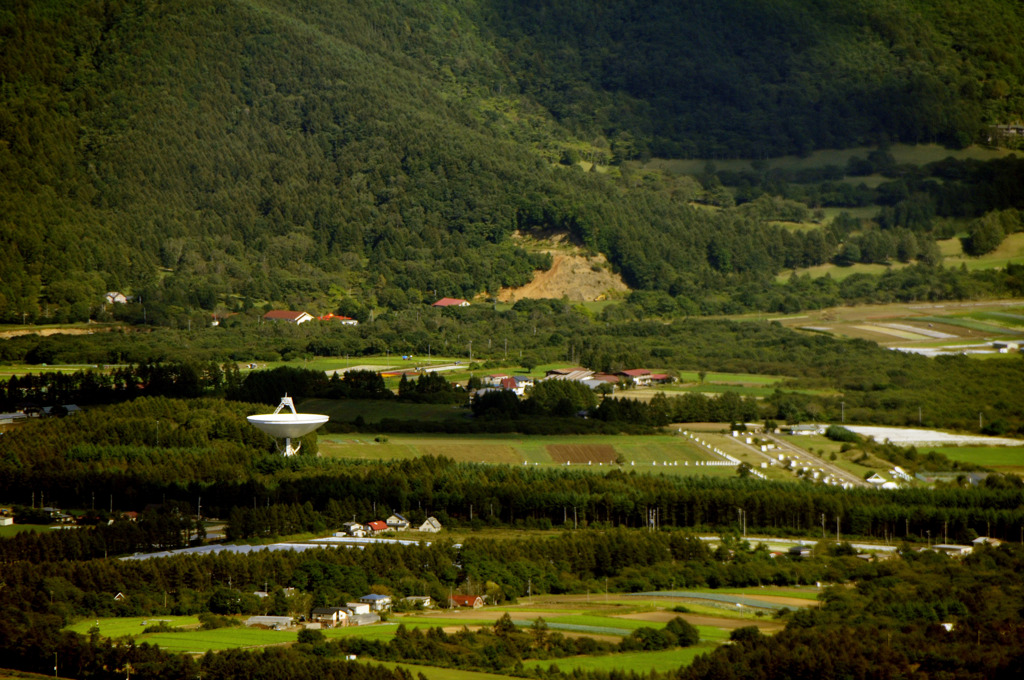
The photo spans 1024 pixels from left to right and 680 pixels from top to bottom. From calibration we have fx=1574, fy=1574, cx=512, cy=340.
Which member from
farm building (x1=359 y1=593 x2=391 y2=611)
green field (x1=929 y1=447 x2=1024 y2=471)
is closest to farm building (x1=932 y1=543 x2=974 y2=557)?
green field (x1=929 y1=447 x2=1024 y2=471)

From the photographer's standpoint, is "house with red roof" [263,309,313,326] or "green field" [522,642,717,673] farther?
"house with red roof" [263,309,313,326]

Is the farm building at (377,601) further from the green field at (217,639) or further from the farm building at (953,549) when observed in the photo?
the farm building at (953,549)

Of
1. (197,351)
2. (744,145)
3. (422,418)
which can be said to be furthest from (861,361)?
(744,145)

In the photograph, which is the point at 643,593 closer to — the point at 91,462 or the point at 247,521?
the point at 247,521

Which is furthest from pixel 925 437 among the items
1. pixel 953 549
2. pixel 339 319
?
pixel 339 319

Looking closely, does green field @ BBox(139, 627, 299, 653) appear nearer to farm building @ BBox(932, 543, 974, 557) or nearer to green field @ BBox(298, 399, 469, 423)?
farm building @ BBox(932, 543, 974, 557)

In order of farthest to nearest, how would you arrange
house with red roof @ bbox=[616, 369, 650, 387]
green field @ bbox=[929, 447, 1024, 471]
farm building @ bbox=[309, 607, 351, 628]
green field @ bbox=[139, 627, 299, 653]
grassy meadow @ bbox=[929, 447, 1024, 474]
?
house with red roof @ bbox=[616, 369, 650, 387] < green field @ bbox=[929, 447, 1024, 471] < grassy meadow @ bbox=[929, 447, 1024, 474] < farm building @ bbox=[309, 607, 351, 628] < green field @ bbox=[139, 627, 299, 653]

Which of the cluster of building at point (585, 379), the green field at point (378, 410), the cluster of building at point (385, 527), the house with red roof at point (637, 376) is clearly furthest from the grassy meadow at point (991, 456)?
the cluster of building at point (385, 527)
